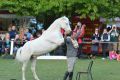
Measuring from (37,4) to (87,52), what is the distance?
14.8 ft

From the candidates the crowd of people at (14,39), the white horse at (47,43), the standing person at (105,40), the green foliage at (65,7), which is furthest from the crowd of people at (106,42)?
the white horse at (47,43)

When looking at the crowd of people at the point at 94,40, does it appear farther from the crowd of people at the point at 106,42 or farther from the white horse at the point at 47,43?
the white horse at the point at 47,43

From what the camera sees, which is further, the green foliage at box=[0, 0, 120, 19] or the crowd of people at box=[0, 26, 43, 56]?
the green foliage at box=[0, 0, 120, 19]

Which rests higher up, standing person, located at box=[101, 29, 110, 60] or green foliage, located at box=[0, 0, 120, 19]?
green foliage, located at box=[0, 0, 120, 19]

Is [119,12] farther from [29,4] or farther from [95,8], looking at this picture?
[29,4]

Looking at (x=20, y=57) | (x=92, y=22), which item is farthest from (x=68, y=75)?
(x=92, y=22)

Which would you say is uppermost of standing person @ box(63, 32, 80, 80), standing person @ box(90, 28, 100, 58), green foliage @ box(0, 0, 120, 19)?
green foliage @ box(0, 0, 120, 19)

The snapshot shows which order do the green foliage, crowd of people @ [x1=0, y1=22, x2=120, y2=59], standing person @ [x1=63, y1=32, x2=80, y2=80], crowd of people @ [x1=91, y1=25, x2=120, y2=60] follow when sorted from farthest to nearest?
the green foliage < crowd of people @ [x1=91, y1=25, x2=120, y2=60] < crowd of people @ [x1=0, y1=22, x2=120, y2=59] < standing person @ [x1=63, y1=32, x2=80, y2=80]

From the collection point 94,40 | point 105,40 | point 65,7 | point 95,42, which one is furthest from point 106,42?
point 65,7

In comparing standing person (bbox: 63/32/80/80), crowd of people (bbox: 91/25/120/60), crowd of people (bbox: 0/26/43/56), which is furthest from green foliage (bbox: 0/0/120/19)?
standing person (bbox: 63/32/80/80)

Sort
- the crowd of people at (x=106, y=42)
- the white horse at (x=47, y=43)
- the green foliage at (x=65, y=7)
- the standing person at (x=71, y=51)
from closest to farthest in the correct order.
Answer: the standing person at (x=71, y=51) < the white horse at (x=47, y=43) < the crowd of people at (x=106, y=42) < the green foliage at (x=65, y=7)

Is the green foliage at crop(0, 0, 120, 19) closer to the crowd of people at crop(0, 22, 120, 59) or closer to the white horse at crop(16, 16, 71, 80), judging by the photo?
the crowd of people at crop(0, 22, 120, 59)

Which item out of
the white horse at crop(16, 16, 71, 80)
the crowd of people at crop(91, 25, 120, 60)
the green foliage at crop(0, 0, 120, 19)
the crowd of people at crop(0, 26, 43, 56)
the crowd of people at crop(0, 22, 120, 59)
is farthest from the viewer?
the green foliage at crop(0, 0, 120, 19)

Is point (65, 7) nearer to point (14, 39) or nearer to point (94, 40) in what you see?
point (94, 40)
